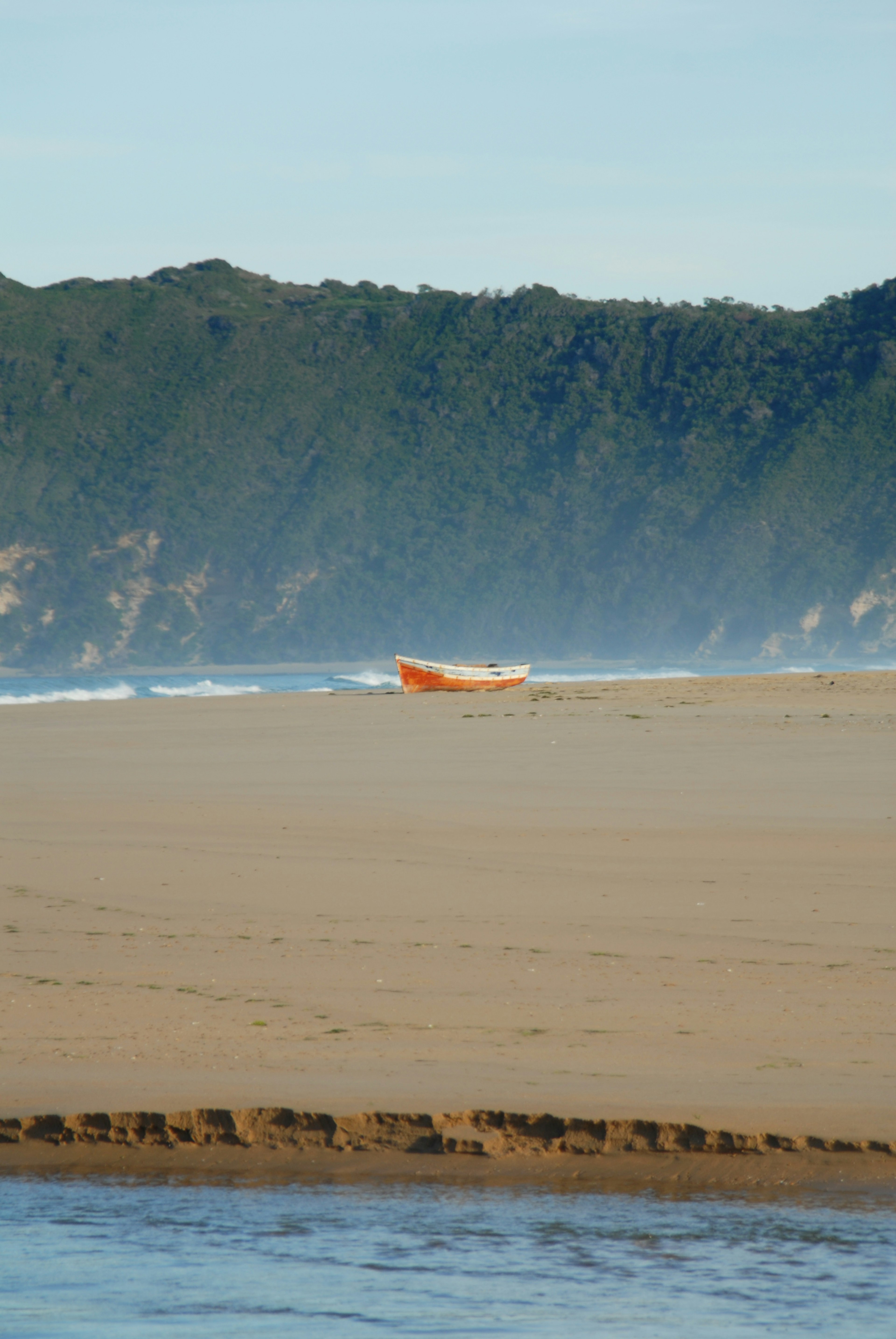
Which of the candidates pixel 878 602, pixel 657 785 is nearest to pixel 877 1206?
pixel 657 785

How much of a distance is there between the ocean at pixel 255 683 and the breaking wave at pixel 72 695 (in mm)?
51

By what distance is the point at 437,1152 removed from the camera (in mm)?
4543

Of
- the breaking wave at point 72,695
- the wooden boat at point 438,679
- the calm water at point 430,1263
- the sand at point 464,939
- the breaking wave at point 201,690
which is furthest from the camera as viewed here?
the breaking wave at point 201,690

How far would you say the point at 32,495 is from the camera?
423 ft

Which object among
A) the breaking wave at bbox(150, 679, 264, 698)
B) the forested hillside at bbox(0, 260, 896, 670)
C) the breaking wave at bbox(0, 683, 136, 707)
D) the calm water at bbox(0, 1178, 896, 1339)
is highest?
the forested hillside at bbox(0, 260, 896, 670)

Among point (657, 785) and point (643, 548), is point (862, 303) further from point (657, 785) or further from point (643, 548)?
point (657, 785)

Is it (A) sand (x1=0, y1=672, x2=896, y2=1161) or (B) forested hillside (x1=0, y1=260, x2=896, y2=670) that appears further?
(B) forested hillside (x1=0, y1=260, x2=896, y2=670)

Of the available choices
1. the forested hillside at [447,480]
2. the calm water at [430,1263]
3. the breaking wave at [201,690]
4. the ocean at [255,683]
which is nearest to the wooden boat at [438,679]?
the ocean at [255,683]

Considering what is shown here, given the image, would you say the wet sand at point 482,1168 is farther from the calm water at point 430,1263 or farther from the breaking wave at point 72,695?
the breaking wave at point 72,695

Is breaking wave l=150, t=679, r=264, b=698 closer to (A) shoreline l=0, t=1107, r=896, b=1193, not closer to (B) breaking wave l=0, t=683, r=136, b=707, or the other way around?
(B) breaking wave l=0, t=683, r=136, b=707

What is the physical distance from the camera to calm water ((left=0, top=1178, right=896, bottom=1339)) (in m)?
3.44

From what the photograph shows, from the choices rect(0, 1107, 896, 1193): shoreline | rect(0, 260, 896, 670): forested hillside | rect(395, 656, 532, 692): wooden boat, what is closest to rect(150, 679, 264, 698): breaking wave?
rect(395, 656, 532, 692): wooden boat

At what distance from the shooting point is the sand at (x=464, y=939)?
5.01 meters

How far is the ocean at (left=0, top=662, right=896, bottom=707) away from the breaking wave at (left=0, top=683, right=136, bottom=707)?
5 cm
